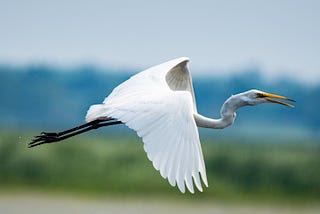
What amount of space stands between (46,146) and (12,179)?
3.23m

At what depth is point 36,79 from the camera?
80062 millimetres

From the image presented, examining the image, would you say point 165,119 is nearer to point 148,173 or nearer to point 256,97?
point 256,97

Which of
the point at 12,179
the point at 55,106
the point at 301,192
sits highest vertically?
the point at 55,106

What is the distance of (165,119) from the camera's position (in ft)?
18.0

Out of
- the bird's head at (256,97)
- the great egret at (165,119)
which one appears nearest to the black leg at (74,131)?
the great egret at (165,119)

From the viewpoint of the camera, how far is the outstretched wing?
16.8 feet

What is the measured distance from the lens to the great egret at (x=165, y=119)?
5125mm

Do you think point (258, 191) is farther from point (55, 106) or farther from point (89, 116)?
point (55, 106)

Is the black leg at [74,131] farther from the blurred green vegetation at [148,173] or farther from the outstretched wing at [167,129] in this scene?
the blurred green vegetation at [148,173]

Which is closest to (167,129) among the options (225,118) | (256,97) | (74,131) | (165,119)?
(165,119)

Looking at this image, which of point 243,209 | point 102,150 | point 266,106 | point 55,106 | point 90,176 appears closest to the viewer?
point 243,209

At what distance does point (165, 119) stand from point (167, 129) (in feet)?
0.34

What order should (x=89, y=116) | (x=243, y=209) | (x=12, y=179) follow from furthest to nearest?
(x=12, y=179) < (x=243, y=209) < (x=89, y=116)

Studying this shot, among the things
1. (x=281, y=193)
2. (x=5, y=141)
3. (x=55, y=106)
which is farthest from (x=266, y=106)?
(x=281, y=193)
